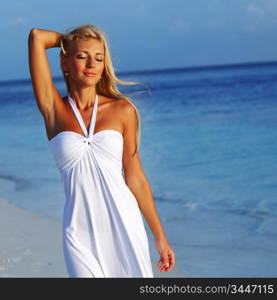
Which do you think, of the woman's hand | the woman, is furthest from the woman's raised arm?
the woman's hand

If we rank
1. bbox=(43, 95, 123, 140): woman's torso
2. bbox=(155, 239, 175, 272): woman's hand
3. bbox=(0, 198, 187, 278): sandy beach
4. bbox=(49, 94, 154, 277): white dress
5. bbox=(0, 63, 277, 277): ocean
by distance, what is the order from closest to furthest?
1. bbox=(49, 94, 154, 277): white dress
2. bbox=(43, 95, 123, 140): woman's torso
3. bbox=(155, 239, 175, 272): woman's hand
4. bbox=(0, 198, 187, 278): sandy beach
5. bbox=(0, 63, 277, 277): ocean

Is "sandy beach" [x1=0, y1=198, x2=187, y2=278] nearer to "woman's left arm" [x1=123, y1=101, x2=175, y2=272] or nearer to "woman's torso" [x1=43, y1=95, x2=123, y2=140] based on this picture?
"woman's left arm" [x1=123, y1=101, x2=175, y2=272]

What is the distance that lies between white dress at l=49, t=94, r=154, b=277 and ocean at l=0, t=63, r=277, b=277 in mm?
391

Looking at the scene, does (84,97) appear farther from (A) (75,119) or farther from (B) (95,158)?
(B) (95,158)

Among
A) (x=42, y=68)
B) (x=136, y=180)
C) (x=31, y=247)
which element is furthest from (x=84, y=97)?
(x=31, y=247)

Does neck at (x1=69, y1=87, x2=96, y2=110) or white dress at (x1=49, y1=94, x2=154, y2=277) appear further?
neck at (x1=69, y1=87, x2=96, y2=110)

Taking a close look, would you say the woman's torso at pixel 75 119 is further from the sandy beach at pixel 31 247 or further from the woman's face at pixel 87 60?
the sandy beach at pixel 31 247

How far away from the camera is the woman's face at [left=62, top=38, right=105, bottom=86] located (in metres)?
3.42

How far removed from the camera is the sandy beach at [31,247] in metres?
6.09

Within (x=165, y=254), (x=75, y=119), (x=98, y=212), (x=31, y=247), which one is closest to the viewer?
(x=98, y=212)

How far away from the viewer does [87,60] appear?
3.43 meters

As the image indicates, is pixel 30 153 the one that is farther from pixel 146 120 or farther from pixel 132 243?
pixel 132 243

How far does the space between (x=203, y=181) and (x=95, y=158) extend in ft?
23.9
